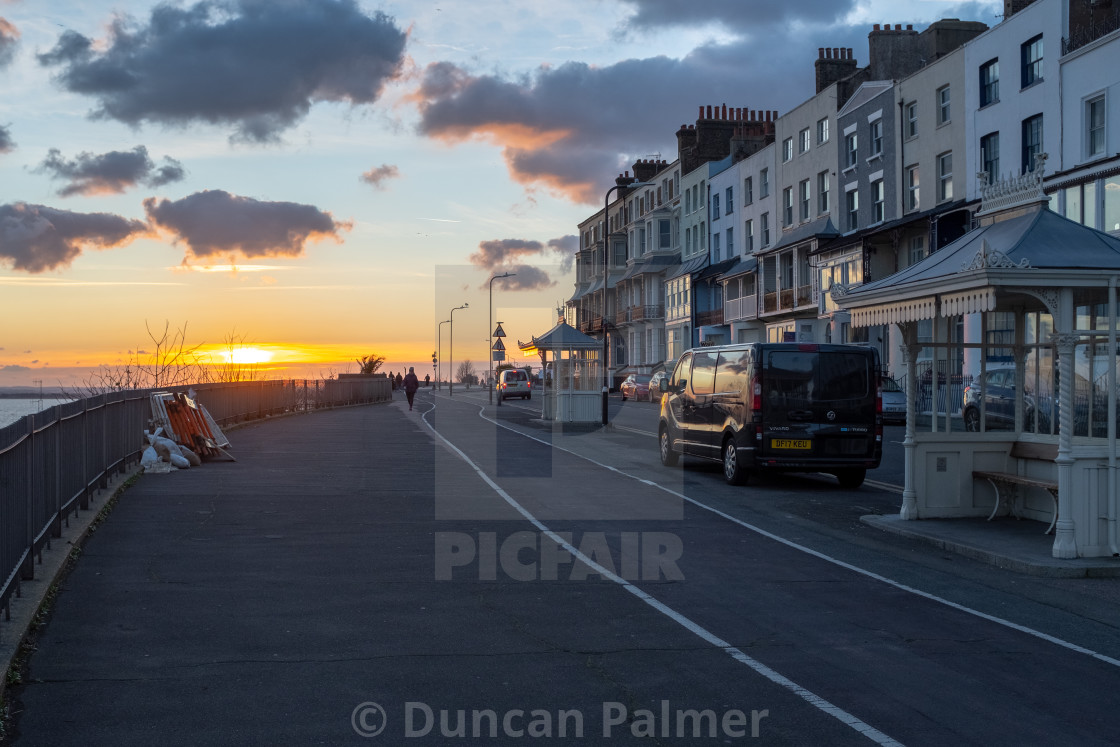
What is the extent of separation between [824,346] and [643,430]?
15.4 meters

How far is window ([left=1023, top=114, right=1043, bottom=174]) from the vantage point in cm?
3347

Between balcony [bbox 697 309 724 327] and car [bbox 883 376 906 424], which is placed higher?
balcony [bbox 697 309 724 327]

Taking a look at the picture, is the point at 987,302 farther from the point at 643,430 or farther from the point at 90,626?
the point at 643,430

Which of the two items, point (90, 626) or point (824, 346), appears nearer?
point (90, 626)

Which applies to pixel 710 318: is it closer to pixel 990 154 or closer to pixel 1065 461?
pixel 990 154

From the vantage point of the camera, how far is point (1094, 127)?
101 ft

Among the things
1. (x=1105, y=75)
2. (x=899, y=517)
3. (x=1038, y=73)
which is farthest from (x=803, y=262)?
(x=899, y=517)

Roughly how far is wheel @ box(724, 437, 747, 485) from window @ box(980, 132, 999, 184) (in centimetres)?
2320

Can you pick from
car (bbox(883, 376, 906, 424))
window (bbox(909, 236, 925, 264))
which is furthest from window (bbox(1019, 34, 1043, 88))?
car (bbox(883, 376, 906, 424))

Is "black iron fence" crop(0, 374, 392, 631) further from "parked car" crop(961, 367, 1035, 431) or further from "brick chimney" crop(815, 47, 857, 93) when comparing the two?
"brick chimney" crop(815, 47, 857, 93)

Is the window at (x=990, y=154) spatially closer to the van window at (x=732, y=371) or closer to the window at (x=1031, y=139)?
the window at (x=1031, y=139)

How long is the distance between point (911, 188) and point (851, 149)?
6077 millimetres

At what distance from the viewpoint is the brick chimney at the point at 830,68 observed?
51.6m

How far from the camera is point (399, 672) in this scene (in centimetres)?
630
